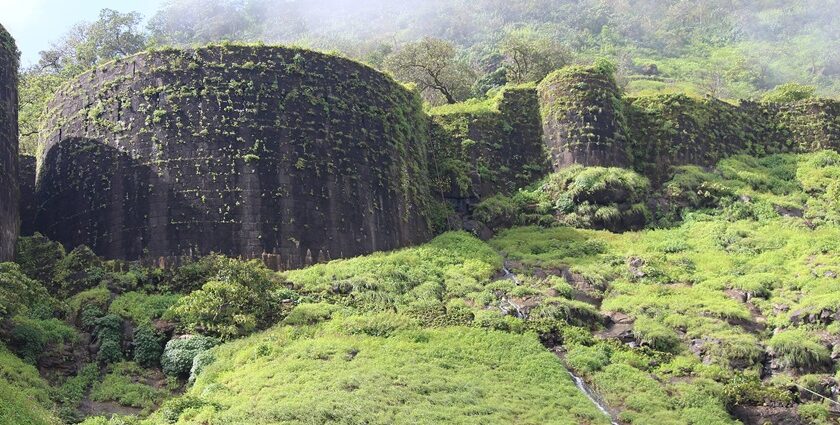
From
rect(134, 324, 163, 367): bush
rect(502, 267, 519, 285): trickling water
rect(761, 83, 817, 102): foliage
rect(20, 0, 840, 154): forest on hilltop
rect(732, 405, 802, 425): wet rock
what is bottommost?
rect(732, 405, 802, 425): wet rock

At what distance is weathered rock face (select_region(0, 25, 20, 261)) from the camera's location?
30.3m

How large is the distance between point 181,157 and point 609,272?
13085mm

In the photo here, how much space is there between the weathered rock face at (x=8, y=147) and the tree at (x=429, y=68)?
2203 cm

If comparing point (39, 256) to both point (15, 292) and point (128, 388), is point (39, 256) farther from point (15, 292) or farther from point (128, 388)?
point (128, 388)

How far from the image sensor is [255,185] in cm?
3200

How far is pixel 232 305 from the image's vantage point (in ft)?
87.0

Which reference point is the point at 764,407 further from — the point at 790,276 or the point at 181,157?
the point at 181,157

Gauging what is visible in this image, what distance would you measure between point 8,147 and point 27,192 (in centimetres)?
329

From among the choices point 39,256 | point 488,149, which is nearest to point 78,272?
point 39,256

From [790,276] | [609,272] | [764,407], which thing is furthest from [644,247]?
[764,407]

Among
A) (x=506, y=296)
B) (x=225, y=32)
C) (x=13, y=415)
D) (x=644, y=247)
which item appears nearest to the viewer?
(x=13, y=415)

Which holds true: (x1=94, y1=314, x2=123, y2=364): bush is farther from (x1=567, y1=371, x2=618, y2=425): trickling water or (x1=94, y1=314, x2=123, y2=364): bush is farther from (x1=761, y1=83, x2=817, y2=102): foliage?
(x1=761, y1=83, x2=817, y2=102): foliage

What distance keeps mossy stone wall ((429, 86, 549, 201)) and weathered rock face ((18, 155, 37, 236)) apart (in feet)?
43.9

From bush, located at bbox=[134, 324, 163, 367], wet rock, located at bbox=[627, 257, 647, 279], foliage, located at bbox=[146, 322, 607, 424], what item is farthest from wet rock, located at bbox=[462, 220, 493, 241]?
bush, located at bbox=[134, 324, 163, 367]
